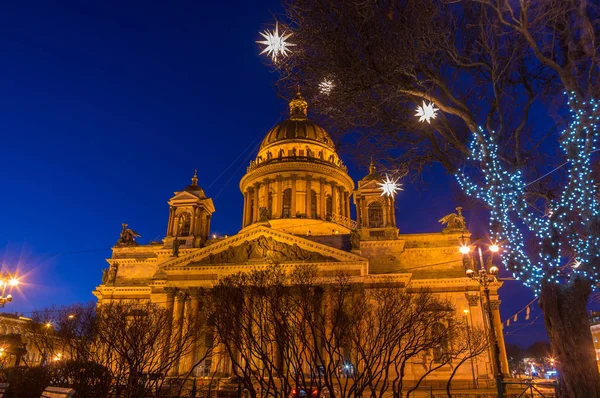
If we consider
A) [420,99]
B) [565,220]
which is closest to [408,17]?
[420,99]

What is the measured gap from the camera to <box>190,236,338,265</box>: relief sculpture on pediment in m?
33.7

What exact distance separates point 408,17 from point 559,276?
293 inches

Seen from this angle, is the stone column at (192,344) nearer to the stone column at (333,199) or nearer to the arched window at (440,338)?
the arched window at (440,338)

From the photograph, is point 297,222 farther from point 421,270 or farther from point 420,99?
point 420,99

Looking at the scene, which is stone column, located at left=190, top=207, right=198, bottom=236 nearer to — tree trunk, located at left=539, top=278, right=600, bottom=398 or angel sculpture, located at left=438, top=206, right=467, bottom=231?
angel sculpture, located at left=438, top=206, right=467, bottom=231

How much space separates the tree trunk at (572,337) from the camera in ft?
32.9

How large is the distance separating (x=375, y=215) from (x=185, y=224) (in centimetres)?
1779

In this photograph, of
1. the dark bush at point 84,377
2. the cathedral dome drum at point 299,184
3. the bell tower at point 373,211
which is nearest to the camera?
the dark bush at point 84,377

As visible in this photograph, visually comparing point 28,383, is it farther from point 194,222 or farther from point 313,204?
point 313,204

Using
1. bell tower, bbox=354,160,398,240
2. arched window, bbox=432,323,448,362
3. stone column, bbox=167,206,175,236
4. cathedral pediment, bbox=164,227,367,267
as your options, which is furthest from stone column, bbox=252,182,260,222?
arched window, bbox=432,323,448,362

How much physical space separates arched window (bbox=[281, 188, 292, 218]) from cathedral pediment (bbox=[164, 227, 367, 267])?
12.7m

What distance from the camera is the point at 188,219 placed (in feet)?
141

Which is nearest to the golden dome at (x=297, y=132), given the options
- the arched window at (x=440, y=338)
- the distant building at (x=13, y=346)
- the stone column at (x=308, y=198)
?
the stone column at (x=308, y=198)

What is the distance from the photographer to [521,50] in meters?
12.5
